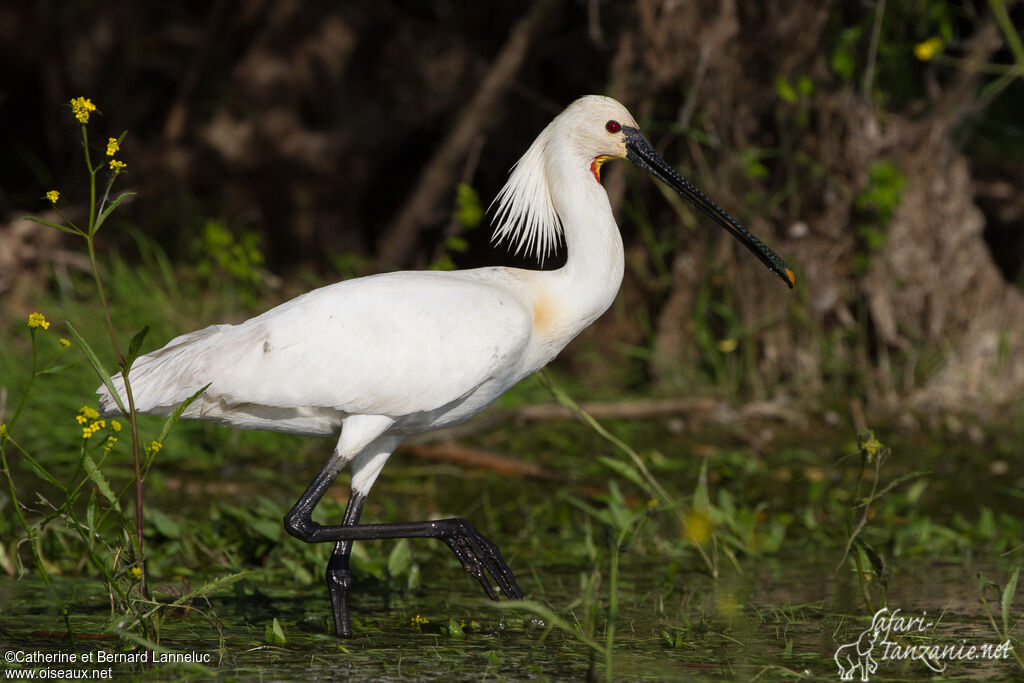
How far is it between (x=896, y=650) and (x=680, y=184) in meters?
2.13

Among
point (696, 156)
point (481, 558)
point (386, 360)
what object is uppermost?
point (696, 156)

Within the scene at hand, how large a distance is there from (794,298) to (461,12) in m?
4.22

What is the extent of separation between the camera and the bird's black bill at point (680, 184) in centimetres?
521

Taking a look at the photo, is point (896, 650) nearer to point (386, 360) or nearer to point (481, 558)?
point (481, 558)

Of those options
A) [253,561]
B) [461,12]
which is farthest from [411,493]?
[461,12]

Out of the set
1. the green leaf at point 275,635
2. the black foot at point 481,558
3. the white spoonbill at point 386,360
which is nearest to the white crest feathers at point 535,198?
the white spoonbill at point 386,360

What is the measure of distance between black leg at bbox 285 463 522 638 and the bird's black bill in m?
1.67

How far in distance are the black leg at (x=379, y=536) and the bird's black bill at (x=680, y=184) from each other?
1669 mm

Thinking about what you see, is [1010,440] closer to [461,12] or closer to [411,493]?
[411,493]

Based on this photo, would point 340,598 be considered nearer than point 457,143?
Yes

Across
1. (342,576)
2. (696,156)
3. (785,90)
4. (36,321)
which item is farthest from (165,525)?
(785,90)

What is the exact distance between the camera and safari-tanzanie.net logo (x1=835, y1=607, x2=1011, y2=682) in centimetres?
394

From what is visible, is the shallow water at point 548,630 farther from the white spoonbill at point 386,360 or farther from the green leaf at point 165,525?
the green leaf at point 165,525

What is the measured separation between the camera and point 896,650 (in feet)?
13.7
